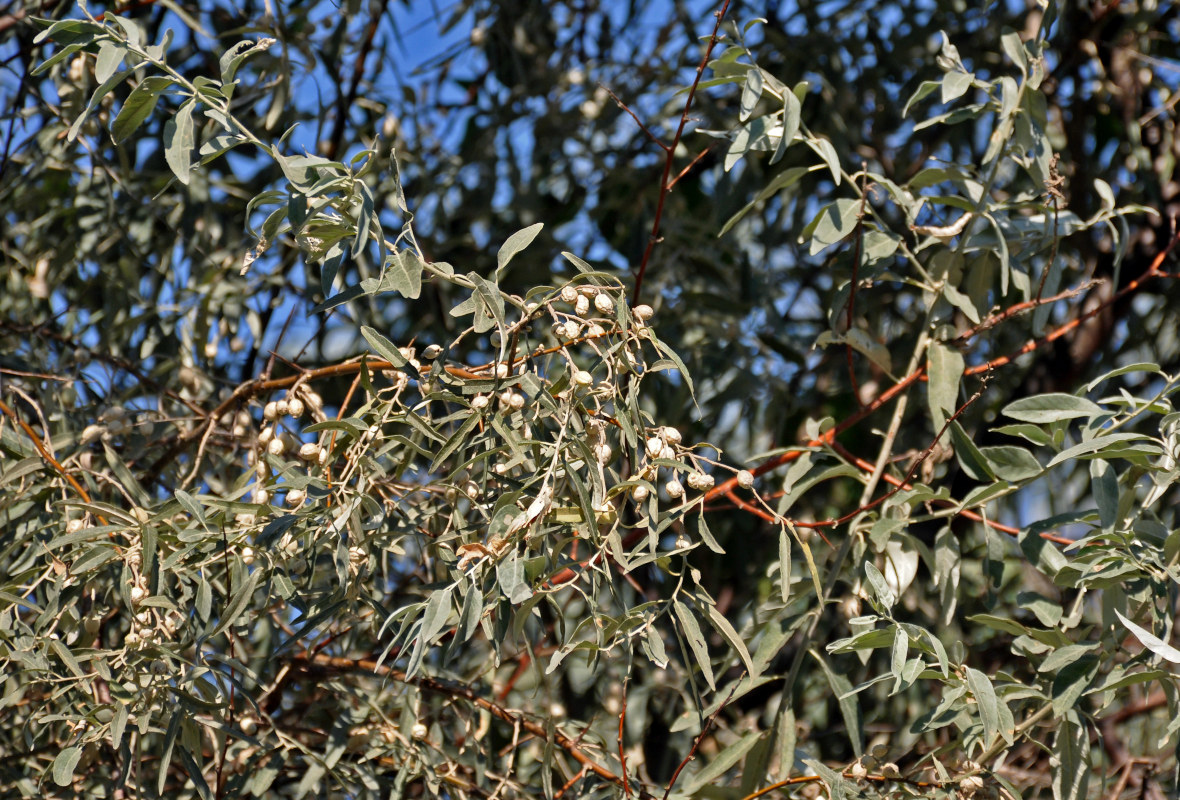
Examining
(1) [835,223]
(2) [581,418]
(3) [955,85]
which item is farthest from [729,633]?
(3) [955,85]

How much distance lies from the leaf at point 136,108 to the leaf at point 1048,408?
720mm

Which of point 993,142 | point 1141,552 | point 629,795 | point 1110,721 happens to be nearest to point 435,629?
point 629,795

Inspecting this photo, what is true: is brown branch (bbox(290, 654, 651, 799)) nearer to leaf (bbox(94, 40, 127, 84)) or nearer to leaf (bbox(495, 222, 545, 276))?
leaf (bbox(495, 222, 545, 276))

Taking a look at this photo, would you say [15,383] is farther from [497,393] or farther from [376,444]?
[497,393]

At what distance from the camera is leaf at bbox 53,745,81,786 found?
799 millimetres

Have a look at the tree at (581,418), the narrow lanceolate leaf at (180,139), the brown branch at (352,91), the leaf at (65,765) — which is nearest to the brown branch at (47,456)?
the tree at (581,418)

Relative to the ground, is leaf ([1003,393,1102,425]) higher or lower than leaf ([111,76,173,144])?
lower

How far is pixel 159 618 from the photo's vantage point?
90 cm

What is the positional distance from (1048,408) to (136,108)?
0.78 m

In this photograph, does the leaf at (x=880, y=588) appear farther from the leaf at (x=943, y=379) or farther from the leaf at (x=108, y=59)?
the leaf at (x=108, y=59)

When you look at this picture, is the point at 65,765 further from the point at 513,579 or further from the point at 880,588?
the point at 880,588

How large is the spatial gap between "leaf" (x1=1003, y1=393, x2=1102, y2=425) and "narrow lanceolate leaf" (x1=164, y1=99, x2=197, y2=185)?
684 mm

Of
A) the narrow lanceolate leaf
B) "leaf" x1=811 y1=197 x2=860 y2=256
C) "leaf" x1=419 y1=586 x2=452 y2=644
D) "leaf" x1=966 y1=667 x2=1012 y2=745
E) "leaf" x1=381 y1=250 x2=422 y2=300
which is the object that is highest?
the narrow lanceolate leaf

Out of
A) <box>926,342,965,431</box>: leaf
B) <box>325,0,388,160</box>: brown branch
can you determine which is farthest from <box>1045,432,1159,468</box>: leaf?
<box>325,0,388,160</box>: brown branch
